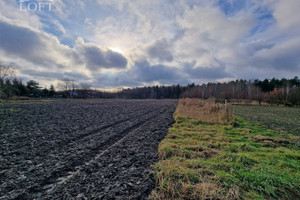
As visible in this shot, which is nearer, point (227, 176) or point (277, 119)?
point (227, 176)

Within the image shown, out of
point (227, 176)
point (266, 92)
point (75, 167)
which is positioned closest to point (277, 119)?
point (227, 176)

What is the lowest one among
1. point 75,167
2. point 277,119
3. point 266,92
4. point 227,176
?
point 277,119

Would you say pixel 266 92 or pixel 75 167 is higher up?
pixel 266 92

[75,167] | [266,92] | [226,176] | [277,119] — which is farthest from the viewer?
[266,92]

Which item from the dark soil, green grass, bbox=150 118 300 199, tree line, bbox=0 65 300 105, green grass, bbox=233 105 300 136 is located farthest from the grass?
tree line, bbox=0 65 300 105

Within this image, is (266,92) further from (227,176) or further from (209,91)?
(227,176)

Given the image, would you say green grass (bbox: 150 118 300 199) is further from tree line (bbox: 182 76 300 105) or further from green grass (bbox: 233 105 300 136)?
tree line (bbox: 182 76 300 105)

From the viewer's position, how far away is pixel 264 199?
304 centimetres

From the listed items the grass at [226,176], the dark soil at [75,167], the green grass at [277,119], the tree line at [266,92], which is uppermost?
the tree line at [266,92]

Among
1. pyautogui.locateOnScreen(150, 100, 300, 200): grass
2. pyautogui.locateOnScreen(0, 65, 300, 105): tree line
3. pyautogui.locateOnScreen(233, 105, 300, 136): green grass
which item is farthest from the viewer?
pyautogui.locateOnScreen(0, 65, 300, 105): tree line

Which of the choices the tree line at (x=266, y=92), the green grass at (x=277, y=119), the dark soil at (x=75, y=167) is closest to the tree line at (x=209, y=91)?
the tree line at (x=266, y=92)

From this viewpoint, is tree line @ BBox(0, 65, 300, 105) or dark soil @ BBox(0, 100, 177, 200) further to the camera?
tree line @ BBox(0, 65, 300, 105)

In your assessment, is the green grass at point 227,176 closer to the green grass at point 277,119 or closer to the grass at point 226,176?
the grass at point 226,176

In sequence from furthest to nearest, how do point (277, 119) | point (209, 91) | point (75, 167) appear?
point (209, 91) < point (277, 119) < point (75, 167)
